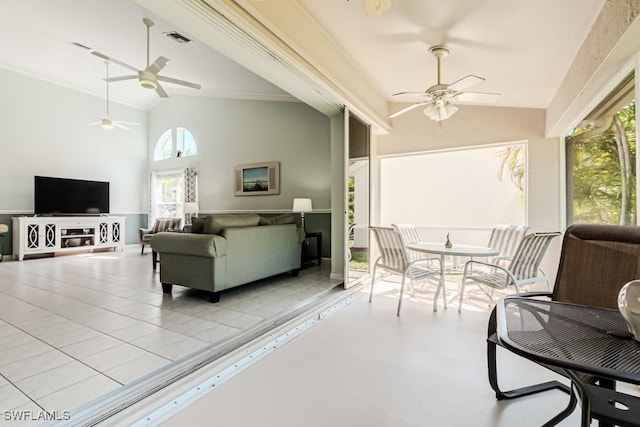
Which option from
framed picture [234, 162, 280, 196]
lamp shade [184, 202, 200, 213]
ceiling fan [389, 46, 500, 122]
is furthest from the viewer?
lamp shade [184, 202, 200, 213]

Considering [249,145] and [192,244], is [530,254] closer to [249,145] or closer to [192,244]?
[192,244]

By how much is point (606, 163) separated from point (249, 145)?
6.16 metres

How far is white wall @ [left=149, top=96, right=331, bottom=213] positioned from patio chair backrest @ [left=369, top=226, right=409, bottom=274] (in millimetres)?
2665

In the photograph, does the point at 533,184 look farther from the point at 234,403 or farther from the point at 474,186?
the point at 234,403

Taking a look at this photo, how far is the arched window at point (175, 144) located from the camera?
26.1 ft

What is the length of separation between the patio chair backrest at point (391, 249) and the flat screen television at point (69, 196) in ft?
23.0

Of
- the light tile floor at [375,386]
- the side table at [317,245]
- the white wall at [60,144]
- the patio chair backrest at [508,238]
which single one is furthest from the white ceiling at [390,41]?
the side table at [317,245]

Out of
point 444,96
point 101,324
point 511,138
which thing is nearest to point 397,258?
point 444,96

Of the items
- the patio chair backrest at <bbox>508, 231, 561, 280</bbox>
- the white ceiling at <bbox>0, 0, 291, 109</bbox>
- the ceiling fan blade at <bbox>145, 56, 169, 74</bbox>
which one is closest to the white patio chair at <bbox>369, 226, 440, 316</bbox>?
the patio chair backrest at <bbox>508, 231, 561, 280</bbox>

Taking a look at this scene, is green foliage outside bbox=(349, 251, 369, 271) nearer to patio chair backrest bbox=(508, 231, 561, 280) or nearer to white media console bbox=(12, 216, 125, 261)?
patio chair backrest bbox=(508, 231, 561, 280)

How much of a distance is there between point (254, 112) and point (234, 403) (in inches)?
251

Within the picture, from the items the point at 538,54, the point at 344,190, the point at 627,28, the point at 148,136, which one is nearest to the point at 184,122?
the point at 148,136

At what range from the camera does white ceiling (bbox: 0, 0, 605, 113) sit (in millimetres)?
2283

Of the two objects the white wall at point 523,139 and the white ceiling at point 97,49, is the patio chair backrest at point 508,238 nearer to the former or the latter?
the white wall at point 523,139
